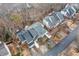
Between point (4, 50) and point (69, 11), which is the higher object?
point (69, 11)

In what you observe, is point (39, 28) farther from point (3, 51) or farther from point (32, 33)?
point (3, 51)

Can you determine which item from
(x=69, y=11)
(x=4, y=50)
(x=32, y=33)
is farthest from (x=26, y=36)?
(x=69, y=11)

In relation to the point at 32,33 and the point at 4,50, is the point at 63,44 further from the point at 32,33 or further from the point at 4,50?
the point at 4,50

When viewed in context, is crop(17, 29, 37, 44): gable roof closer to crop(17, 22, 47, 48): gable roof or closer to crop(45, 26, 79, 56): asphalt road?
crop(17, 22, 47, 48): gable roof

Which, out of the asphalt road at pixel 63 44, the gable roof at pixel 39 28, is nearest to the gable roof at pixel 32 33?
the gable roof at pixel 39 28

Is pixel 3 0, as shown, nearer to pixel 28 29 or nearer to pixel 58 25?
pixel 28 29

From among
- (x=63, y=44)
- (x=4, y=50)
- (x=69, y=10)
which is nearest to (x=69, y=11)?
(x=69, y=10)

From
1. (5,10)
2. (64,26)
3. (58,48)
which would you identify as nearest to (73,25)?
(64,26)

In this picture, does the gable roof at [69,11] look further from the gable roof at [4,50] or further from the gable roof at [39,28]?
the gable roof at [4,50]
